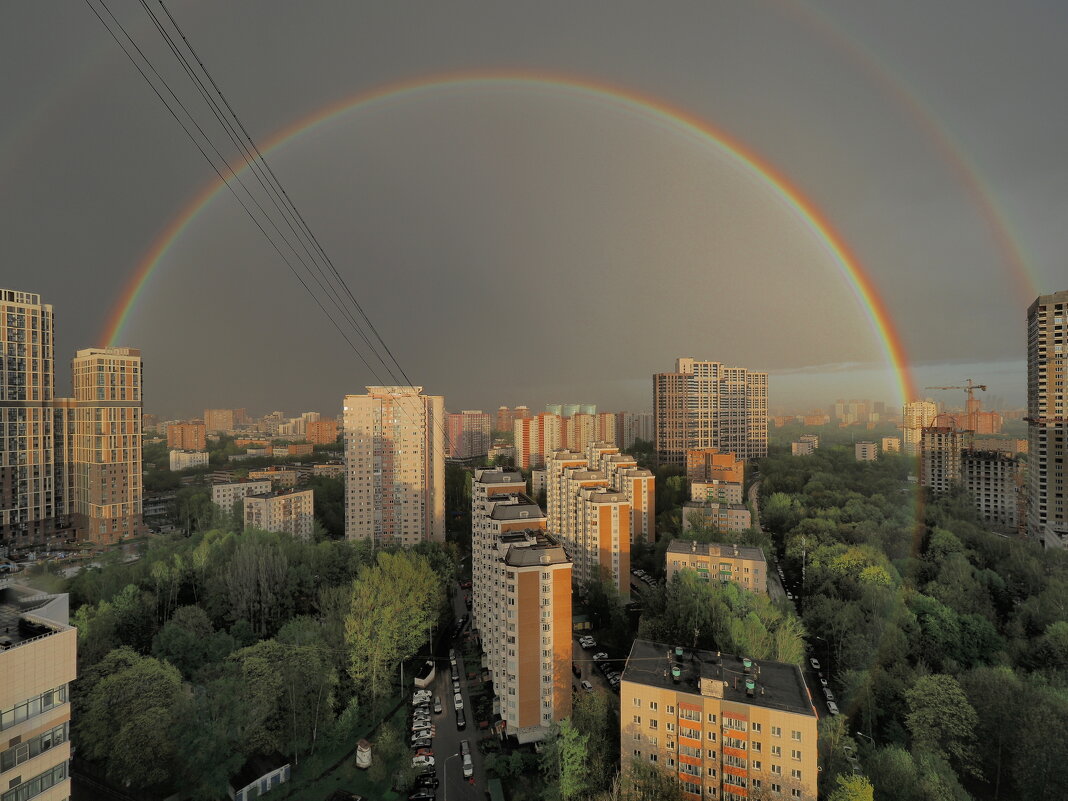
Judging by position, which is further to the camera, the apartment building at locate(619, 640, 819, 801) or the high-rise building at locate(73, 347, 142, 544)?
the high-rise building at locate(73, 347, 142, 544)

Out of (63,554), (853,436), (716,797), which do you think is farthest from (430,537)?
(853,436)

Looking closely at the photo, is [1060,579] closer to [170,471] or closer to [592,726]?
[592,726]

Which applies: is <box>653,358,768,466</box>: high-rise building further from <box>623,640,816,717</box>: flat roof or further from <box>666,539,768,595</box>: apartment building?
<box>623,640,816,717</box>: flat roof

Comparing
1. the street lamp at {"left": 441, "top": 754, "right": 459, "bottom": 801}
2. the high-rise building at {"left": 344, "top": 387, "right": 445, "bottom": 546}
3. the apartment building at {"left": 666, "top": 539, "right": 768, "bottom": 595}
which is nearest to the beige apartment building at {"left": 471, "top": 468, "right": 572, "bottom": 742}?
the street lamp at {"left": 441, "top": 754, "right": 459, "bottom": 801}

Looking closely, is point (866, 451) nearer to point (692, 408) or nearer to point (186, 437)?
point (692, 408)

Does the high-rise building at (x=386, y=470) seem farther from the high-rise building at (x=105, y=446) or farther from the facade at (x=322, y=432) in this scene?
the facade at (x=322, y=432)

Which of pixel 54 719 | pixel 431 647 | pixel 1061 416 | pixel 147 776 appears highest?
pixel 1061 416
